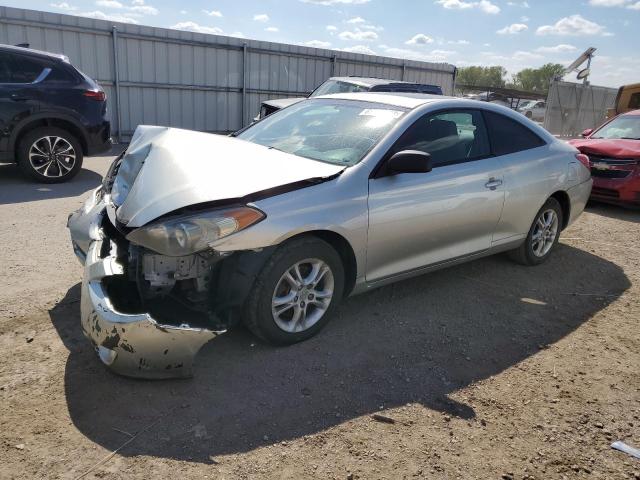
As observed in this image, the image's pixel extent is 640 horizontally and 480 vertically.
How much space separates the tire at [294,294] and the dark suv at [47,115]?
20.1ft

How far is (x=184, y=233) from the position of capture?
114 inches

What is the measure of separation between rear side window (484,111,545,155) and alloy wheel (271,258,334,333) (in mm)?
2121

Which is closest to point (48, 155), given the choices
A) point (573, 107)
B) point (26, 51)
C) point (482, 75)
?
point (26, 51)

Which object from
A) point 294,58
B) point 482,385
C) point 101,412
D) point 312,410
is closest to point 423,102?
point 482,385

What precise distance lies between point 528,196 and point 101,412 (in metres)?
3.94

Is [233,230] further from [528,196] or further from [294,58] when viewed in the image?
[294,58]

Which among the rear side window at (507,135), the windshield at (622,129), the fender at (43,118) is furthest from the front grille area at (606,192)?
the fender at (43,118)

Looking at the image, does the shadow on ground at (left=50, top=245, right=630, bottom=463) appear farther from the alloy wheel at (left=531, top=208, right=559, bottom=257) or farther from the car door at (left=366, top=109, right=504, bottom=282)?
the alloy wheel at (left=531, top=208, right=559, bottom=257)

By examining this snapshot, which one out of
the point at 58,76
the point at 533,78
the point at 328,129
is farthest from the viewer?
the point at 533,78

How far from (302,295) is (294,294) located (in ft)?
0.22

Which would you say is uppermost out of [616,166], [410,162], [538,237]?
[410,162]

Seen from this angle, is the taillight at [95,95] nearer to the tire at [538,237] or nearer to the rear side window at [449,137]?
the rear side window at [449,137]

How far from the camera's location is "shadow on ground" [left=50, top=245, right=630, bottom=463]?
2670 mm

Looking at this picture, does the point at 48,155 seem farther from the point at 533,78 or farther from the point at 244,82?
the point at 533,78
